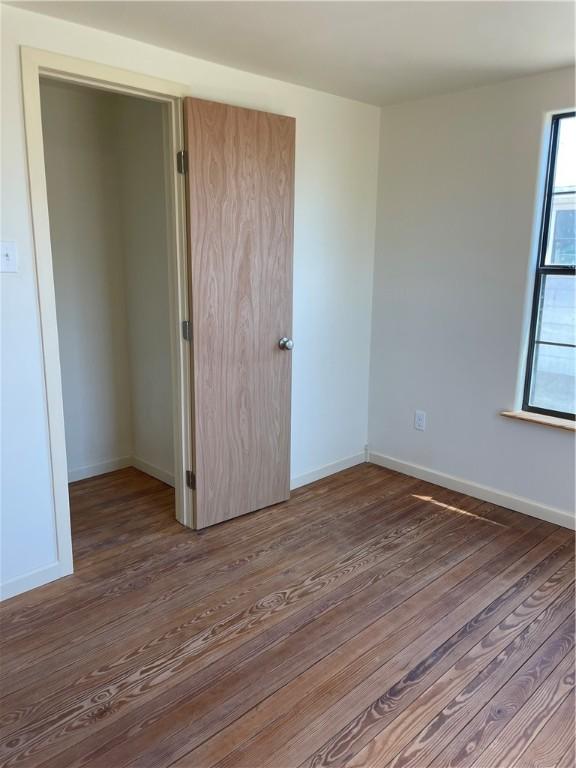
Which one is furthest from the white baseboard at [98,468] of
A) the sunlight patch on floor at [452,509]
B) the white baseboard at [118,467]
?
the sunlight patch on floor at [452,509]

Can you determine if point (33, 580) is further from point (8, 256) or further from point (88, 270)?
point (88, 270)

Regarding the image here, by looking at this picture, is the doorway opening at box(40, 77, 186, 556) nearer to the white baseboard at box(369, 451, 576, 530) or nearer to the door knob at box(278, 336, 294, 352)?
the door knob at box(278, 336, 294, 352)

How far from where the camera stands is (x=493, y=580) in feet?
8.38

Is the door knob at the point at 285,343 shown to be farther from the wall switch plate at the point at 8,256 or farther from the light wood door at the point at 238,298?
the wall switch plate at the point at 8,256

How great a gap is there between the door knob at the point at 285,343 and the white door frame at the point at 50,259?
556 mm

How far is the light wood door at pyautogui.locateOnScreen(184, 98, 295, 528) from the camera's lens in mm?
2662

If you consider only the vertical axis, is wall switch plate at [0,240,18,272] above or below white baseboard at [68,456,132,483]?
above

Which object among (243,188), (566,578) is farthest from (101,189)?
(566,578)

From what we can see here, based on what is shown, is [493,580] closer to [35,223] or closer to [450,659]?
[450,659]

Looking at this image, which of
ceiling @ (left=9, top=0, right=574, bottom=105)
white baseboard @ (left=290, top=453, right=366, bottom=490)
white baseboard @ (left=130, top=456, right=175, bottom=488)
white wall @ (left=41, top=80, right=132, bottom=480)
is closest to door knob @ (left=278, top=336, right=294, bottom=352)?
white baseboard @ (left=290, top=453, right=366, bottom=490)

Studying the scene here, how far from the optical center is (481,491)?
11.1 ft

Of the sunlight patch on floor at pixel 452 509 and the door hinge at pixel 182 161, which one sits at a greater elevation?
the door hinge at pixel 182 161

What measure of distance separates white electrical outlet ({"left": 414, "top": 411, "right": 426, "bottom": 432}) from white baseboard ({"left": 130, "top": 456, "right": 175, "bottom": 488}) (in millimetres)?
1615

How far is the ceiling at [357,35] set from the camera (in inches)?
79.7
